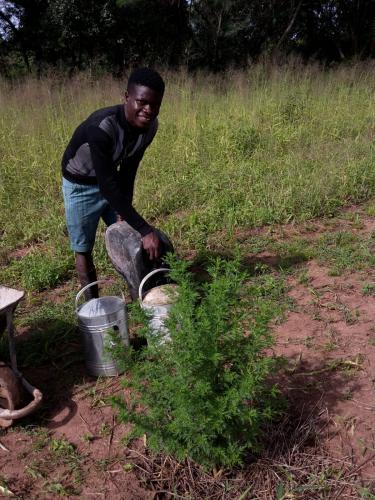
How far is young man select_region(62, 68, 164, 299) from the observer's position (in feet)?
8.47

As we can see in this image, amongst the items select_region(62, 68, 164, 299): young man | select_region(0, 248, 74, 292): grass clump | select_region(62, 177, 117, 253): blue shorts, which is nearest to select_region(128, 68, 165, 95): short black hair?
select_region(62, 68, 164, 299): young man

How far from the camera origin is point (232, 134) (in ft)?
20.8

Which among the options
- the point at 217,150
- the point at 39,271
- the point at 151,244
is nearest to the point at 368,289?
the point at 151,244

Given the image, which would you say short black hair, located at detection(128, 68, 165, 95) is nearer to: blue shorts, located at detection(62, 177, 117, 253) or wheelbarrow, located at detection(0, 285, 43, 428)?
blue shorts, located at detection(62, 177, 117, 253)

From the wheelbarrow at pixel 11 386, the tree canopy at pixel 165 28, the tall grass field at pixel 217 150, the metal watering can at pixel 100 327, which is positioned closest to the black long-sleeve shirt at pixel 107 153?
the metal watering can at pixel 100 327

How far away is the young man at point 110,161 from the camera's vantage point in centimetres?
258

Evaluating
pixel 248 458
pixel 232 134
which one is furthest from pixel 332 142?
pixel 248 458

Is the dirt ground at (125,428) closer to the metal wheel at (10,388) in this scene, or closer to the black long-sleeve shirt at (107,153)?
the metal wheel at (10,388)

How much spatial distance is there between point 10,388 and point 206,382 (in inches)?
42.9

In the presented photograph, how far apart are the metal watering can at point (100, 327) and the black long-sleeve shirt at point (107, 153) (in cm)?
46

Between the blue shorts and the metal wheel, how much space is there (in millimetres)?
1078

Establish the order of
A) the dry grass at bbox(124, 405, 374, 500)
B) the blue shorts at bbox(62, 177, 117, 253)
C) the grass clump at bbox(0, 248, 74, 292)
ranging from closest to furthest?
the dry grass at bbox(124, 405, 374, 500)
the blue shorts at bbox(62, 177, 117, 253)
the grass clump at bbox(0, 248, 74, 292)

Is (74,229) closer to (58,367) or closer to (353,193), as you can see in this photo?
(58,367)

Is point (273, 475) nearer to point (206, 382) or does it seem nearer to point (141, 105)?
point (206, 382)
